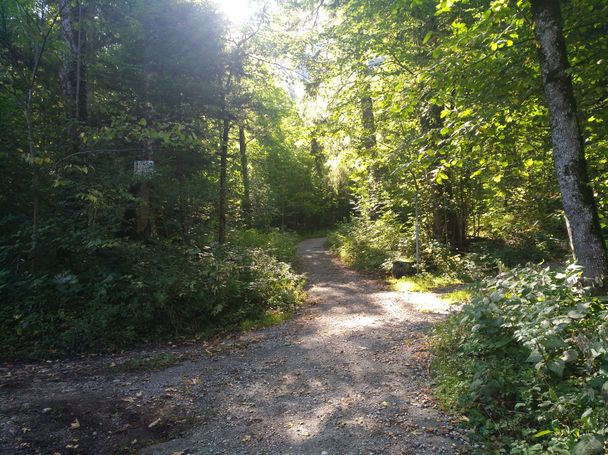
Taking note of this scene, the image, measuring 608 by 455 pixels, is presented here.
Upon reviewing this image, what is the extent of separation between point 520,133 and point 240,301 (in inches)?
227

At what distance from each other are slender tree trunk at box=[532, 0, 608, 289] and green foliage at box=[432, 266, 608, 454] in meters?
0.48

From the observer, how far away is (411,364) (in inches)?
195

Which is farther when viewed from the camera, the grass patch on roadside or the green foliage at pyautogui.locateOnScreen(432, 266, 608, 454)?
the grass patch on roadside

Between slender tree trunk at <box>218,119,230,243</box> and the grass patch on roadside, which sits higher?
slender tree trunk at <box>218,119,230,243</box>

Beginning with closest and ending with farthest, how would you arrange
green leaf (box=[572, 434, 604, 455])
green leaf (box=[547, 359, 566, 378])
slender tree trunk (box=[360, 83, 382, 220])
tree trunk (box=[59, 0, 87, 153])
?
1. green leaf (box=[572, 434, 604, 455])
2. green leaf (box=[547, 359, 566, 378])
3. tree trunk (box=[59, 0, 87, 153])
4. slender tree trunk (box=[360, 83, 382, 220])

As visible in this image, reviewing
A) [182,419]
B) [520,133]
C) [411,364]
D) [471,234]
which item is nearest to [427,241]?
[471,234]

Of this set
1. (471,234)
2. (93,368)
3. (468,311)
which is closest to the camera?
(468,311)

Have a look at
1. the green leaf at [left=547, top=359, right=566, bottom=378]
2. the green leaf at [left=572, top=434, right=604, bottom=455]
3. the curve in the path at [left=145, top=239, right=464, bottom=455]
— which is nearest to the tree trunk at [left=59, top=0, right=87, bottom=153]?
the curve in the path at [left=145, top=239, right=464, bottom=455]

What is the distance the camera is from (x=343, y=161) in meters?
13.8

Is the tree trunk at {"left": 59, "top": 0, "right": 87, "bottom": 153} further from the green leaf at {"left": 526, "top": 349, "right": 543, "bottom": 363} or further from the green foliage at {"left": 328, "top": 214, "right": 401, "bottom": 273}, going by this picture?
the green foliage at {"left": 328, "top": 214, "right": 401, "bottom": 273}

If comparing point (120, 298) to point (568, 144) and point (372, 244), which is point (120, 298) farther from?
point (372, 244)

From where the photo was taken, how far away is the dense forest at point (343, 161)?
12.5ft

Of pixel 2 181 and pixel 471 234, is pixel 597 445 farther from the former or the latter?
pixel 471 234

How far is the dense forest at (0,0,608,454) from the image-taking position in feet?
12.5
